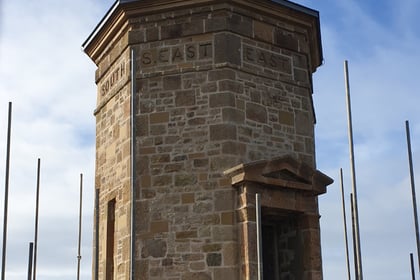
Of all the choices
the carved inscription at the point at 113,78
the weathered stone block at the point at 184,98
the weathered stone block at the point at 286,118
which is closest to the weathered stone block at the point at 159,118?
the weathered stone block at the point at 184,98

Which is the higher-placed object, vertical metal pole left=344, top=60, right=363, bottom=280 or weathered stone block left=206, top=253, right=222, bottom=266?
vertical metal pole left=344, top=60, right=363, bottom=280

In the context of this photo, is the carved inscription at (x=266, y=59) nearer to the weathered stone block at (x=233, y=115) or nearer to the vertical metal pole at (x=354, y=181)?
the weathered stone block at (x=233, y=115)

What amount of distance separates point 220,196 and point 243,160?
2.67 feet

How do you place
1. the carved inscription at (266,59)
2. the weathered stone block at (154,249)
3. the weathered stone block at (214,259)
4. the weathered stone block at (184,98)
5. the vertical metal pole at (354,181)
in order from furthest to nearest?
the carved inscription at (266,59)
the weathered stone block at (184,98)
the weathered stone block at (154,249)
the weathered stone block at (214,259)
the vertical metal pole at (354,181)

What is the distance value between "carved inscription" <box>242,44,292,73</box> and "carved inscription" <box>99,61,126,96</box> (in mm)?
2499

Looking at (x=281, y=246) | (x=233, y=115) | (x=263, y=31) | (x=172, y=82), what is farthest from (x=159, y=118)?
(x=281, y=246)

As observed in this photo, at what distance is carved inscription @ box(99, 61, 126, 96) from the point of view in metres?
14.6

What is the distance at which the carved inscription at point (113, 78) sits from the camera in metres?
14.6

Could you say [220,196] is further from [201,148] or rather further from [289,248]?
[289,248]

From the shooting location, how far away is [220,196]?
1305 cm

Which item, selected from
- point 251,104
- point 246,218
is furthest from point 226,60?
point 246,218

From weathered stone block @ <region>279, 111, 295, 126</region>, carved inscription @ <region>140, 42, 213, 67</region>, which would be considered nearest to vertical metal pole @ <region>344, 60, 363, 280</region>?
weathered stone block @ <region>279, 111, 295, 126</region>

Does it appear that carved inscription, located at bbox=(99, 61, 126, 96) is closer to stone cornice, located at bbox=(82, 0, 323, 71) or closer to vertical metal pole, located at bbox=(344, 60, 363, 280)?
stone cornice, located at bbox=(82, 0, 323, 71)

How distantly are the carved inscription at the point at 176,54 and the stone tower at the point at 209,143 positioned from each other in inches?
0.8
